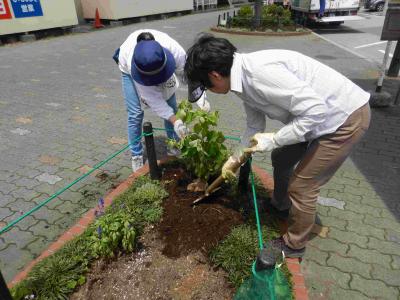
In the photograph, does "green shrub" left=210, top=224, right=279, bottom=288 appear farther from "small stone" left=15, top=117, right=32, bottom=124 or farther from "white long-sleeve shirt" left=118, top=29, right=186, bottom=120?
"small stone" left=15, top=117, right=32, bottom=124

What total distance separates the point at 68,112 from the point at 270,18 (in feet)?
38.4

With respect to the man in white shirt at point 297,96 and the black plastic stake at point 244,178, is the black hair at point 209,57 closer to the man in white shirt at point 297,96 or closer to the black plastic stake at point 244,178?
the man in white shirt at point 297,96

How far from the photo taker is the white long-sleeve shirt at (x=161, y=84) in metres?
3.00

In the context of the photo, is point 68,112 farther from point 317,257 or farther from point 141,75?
point 317,257

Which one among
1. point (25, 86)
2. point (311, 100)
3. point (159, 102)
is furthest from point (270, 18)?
point (311, 100)

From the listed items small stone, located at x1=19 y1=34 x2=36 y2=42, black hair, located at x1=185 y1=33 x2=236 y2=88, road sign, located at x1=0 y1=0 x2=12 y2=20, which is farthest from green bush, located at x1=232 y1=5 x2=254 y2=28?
black hair, located at x1=185 y1=33 x2=236 y2=88

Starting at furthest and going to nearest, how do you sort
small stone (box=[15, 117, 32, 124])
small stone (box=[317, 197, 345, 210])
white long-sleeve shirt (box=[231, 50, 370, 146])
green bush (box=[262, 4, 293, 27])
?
green bush (box=[262, 4, 293, 27])
small stone (box=[15, 117, 32, 124])
small stone (box=[317, 197, 345, 210])
white long-sleeve shirt (box=[231, 50, 370, 146])

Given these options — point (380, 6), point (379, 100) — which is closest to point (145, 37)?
point (379, 100)

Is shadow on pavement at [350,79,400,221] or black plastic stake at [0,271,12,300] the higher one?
black plastic stake at [0,271,12,300]

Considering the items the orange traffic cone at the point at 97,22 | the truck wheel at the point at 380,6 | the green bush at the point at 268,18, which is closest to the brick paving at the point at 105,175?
the green bush at the point at 268,18

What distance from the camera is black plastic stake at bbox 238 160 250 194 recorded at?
113 inches

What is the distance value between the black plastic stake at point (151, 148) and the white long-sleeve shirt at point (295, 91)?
4.00 ft

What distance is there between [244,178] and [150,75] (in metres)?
1.19

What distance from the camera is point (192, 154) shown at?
→ 2.82m
